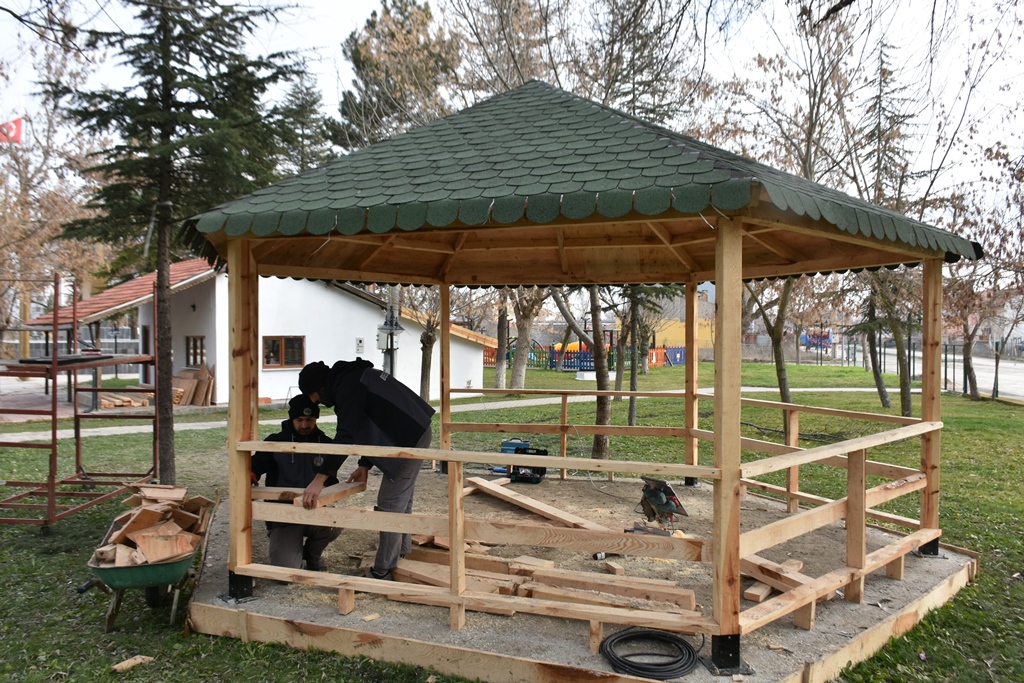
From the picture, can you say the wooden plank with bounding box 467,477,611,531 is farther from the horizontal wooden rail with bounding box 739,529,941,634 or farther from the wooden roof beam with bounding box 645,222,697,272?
the wooden roof beam with bounding box 645,222,697,272

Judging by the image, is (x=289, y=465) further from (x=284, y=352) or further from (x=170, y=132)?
(x=284, y=352)

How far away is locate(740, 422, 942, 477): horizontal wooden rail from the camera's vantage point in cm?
415

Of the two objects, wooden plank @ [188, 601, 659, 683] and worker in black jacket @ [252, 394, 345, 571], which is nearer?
wooden plank @ [188, 601, 659, 683]

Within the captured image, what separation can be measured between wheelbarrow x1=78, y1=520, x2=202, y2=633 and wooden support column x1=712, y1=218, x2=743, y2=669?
142 inches

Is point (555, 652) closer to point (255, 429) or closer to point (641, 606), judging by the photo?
point (641, 606)

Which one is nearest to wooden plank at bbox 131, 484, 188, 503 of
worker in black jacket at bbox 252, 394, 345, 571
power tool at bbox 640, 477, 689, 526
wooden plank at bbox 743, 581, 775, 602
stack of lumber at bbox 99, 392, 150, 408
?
worker in black jacket at bbox 252, 394, 345, 571

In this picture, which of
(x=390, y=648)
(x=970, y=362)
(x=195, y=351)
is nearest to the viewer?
(x=390, y=648)

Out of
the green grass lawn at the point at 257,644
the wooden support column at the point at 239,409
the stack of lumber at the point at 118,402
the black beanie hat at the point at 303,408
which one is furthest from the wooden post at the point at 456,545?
the stack of lumber at the point at 118,402

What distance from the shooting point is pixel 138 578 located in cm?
463

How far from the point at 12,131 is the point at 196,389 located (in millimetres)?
13212

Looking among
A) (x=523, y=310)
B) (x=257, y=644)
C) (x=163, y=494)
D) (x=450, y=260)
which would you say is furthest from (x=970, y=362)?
(x=163, y=494)

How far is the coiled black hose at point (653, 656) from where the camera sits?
12.6ft

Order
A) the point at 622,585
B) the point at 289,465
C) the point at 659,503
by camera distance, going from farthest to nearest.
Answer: the point at 659,503 < the point at 289,465 < the point at 622,585

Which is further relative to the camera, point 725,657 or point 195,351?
point 195,351
